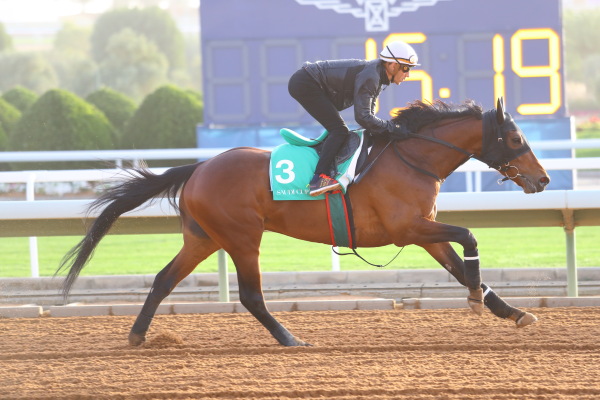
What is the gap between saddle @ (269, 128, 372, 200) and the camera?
230 inches

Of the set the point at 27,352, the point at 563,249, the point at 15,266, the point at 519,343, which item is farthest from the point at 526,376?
the point at 15,266

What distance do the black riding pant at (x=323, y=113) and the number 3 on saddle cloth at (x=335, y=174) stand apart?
0.05 meters

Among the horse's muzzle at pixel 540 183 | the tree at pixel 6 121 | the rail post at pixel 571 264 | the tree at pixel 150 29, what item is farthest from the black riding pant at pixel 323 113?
the tree at pixel 150 29

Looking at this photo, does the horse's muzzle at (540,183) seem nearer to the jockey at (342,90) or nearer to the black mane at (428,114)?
the black mane at (428,114)

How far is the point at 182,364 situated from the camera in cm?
520

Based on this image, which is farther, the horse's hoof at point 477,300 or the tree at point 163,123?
the tree at point 163,123

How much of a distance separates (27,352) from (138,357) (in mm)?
654

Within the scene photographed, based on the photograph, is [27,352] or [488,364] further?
[27,352]

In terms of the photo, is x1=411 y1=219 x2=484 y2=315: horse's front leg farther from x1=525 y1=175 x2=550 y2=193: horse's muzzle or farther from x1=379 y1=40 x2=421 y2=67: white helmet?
x1=379 y1=40 x2=421 y2=67: white helmet

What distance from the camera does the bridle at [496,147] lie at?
593 centimetres

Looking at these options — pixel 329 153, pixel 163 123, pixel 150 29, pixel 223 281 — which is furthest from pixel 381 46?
pixel 150 29

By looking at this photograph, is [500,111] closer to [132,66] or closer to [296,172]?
[296,172]

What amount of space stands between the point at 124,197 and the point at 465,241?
6.89 feet

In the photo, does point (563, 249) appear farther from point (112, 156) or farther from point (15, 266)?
point (15, 266)
